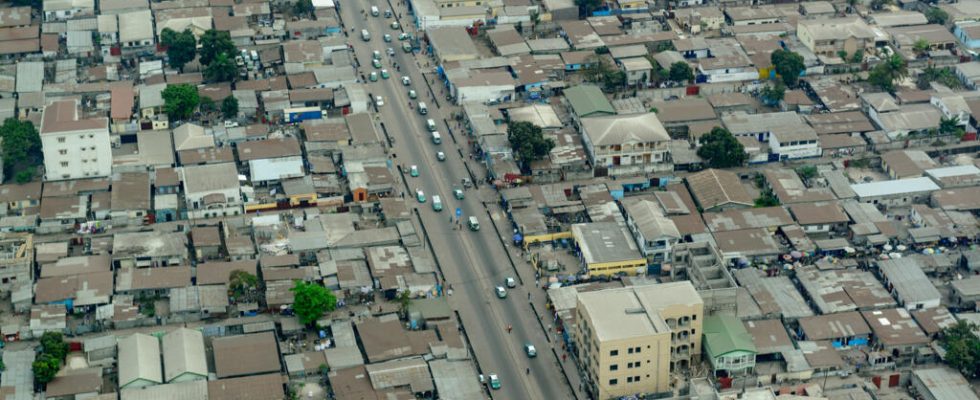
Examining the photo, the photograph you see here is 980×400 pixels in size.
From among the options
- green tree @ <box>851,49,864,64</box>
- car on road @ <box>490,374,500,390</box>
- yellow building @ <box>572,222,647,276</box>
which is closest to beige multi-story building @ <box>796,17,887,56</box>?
green tree @ <box>851,49,864,64</box>

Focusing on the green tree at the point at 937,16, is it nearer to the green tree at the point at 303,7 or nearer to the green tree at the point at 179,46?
the green tree at the point at 303,7

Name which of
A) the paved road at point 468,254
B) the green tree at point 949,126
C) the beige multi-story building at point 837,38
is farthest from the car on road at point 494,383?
the beige multi-story building at point 837,38

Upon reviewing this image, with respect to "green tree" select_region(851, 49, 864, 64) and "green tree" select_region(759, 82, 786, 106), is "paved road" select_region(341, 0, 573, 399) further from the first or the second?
"green tree" select_region(851, 49, 864, 64)

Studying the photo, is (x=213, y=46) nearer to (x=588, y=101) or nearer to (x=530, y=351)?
(x=588, y=101)

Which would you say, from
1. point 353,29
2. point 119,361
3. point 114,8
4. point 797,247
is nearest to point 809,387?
point 797,247

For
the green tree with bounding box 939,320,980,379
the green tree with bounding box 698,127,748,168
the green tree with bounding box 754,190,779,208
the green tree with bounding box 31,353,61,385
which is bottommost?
the green tree with bounding box 939,320,980,379

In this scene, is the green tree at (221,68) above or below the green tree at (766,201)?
above

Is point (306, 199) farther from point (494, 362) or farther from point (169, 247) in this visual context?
point (494, 362)
